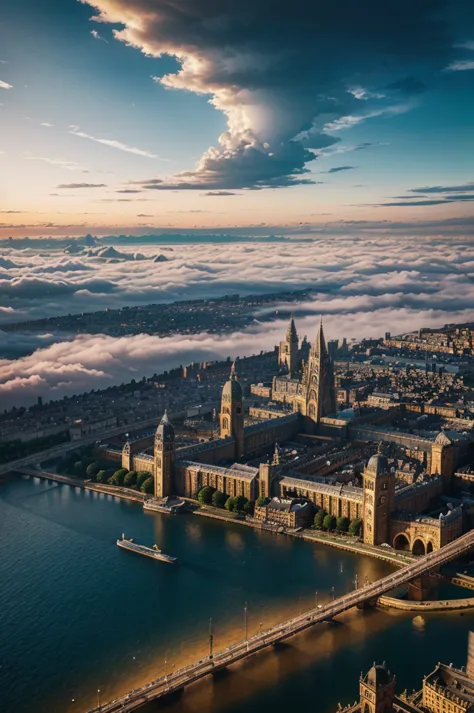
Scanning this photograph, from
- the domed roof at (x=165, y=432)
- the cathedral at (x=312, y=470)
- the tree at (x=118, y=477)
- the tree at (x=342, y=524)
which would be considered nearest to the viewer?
the cathedral at (x=312, y=470)

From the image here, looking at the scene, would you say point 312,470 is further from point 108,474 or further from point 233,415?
point 108,474

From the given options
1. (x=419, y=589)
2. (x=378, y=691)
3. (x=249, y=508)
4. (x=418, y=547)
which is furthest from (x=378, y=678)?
(x=249, y=508)

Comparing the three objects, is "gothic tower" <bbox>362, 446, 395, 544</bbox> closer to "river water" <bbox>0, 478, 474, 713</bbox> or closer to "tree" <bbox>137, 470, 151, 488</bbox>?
"river water" <bbox>0, 478, 474, 713</bbox>

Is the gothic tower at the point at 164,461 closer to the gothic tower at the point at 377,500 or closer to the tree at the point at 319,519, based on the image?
the tree at the point at 319,519

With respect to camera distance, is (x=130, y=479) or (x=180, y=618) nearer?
(x=180, y=618)

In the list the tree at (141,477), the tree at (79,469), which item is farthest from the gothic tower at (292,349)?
Result: the tree at (141,477)
